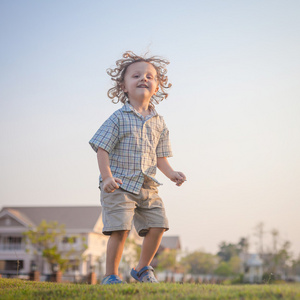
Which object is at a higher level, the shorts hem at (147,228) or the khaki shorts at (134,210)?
the khaki shorts at (134,210)

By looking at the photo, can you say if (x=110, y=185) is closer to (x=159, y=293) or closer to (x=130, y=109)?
(x=130, y=109)

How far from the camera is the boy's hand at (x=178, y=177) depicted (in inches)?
196

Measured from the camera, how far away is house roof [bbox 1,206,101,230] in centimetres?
4072

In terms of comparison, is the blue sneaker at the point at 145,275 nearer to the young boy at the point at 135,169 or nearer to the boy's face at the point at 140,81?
the young boy at the point at 135,169

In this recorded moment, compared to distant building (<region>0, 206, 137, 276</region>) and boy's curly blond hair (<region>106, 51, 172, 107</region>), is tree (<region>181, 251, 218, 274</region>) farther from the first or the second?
boy's curly blond hair (<region>106, 51, 172, 107</region>)

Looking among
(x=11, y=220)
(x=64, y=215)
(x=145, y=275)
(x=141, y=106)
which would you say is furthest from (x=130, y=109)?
(x=64, y=215)

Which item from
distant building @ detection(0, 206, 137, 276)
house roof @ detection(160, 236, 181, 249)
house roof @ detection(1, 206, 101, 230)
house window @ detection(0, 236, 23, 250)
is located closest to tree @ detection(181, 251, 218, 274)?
house roof @ detection(160, 236, 181, 249)

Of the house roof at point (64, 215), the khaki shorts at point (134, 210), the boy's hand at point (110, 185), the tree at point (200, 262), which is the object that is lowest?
the tree at point (200, 262)

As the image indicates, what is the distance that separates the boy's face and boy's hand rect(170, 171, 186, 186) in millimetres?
920

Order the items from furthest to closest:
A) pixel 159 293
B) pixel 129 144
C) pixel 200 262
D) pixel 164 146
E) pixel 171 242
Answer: pixel 171 242, pixel 200 262, pixel 164 146, pixel 129 144, pixel 159 293

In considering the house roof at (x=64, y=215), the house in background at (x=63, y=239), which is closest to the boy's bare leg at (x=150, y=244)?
the house in background at (x=63, y=239)

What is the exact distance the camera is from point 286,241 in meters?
38.9

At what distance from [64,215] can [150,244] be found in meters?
38.8

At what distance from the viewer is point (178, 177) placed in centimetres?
497
